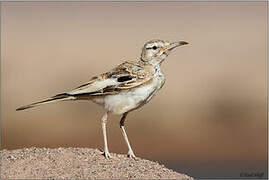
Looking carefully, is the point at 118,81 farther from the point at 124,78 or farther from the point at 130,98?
the point at 130,98

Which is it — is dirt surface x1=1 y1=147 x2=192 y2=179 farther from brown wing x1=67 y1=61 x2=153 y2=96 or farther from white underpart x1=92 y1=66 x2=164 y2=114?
brown wing x1=67 y1=61 x2=153 y2=96

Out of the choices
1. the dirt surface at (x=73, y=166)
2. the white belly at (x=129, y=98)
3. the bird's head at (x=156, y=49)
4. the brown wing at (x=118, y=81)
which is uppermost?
the bird's head at (x=156, y=49)

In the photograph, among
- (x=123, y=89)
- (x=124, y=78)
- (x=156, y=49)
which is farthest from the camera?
(x=156, y=49)

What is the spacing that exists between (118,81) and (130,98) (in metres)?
0.42

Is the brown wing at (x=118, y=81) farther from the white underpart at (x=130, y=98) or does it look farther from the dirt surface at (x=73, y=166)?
the dirt surface at (x=73, y=166)

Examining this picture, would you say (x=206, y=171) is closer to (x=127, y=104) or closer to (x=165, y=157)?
(x=165, y=157)

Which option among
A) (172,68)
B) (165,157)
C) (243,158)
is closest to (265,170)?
(243,158)

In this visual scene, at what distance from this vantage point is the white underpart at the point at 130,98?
12125 millimetres

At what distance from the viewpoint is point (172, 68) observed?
28.4m

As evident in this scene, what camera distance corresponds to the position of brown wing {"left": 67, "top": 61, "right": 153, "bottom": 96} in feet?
39.8

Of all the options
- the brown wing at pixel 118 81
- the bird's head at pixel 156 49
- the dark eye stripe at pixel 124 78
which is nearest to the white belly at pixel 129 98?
the brown wing at pixel 118 81

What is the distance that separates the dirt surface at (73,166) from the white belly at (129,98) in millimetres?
1010

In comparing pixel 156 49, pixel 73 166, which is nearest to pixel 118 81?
pixel 156 49

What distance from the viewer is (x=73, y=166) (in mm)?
11625
